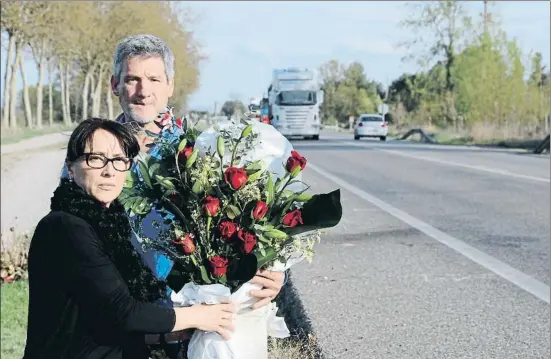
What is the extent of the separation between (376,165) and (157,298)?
61.6 feet

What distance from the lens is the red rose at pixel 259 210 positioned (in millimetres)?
2471

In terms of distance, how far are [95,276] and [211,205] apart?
41 centimetres

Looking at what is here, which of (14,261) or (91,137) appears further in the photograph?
(14,261)

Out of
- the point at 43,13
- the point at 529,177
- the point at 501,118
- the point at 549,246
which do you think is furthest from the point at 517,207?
the point at 501,118

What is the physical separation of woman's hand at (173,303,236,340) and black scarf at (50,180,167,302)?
0.13m

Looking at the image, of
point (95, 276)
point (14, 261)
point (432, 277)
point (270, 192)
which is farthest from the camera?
point (14, 261)

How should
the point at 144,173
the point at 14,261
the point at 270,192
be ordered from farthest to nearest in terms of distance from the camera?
1. the point at 14,261
2. the point at 144,173
3. the point at 270,192

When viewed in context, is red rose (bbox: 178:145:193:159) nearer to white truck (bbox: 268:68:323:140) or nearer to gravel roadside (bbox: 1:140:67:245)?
gravel roadside (bbox: 1:140:67:245)

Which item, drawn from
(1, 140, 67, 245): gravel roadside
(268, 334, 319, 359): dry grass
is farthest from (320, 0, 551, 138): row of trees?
(268, 334, 319, 359): dry grass

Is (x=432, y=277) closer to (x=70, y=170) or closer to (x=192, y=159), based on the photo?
(x=192, y=159)

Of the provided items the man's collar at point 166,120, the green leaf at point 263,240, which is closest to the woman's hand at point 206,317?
the green leaf at point 263,240

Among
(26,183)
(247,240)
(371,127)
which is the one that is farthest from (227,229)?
(371,127)

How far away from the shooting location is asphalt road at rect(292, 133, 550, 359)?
179 inches

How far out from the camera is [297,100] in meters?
42.2
